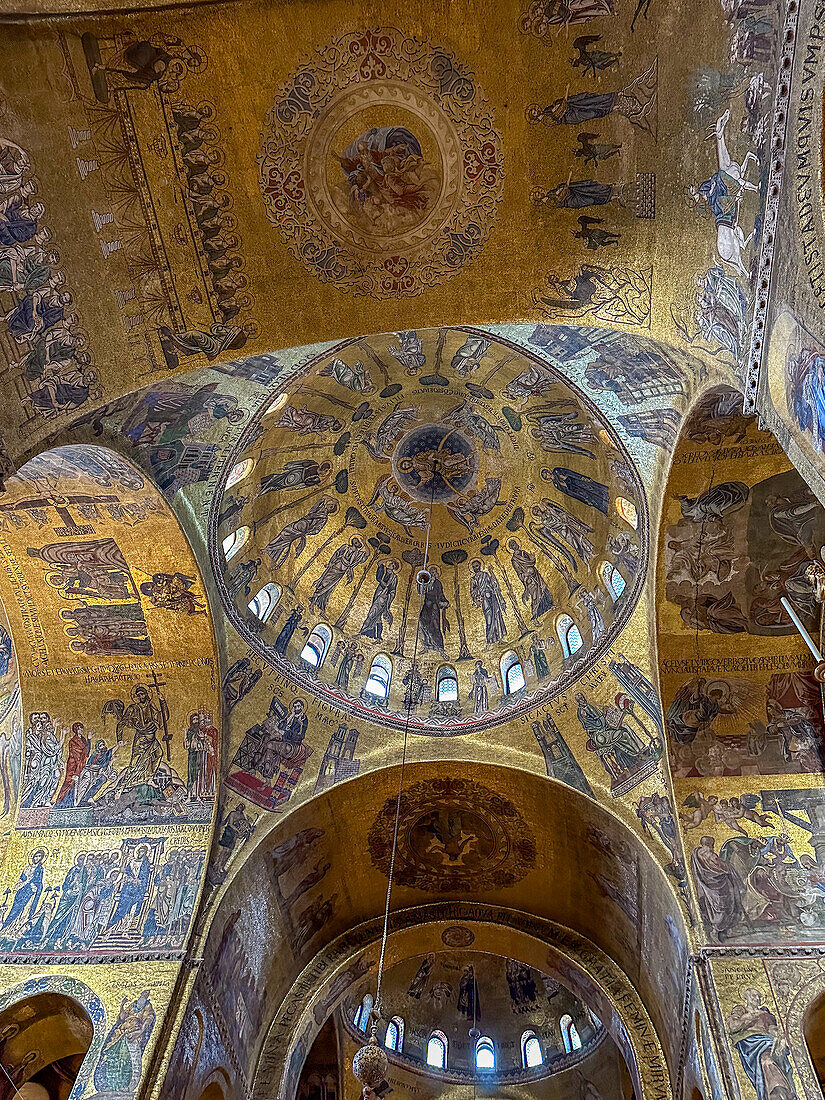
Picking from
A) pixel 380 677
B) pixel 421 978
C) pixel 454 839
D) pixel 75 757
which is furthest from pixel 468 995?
pixel 75 757

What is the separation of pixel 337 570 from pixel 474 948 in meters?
8.15

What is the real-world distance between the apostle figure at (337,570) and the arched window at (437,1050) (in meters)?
13.6

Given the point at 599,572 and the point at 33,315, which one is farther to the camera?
the point at 599,572

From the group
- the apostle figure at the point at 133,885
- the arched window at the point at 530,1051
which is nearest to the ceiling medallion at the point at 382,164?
the apostle figure at the point at 133,885

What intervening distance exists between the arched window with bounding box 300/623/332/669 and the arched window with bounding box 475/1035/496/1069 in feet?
44.1

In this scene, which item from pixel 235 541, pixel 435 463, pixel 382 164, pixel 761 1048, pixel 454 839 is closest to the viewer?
pixel 382 164

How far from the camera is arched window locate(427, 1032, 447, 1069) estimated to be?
2123 centimetres

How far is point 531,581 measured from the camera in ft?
50.8

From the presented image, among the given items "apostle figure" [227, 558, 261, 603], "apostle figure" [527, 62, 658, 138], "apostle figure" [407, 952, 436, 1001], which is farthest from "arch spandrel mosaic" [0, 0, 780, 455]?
"apostle figure" [407, 952, 436, 1001]

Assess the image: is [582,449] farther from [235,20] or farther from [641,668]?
[235,20]

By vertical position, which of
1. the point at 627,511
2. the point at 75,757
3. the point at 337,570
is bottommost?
the point at 75,757

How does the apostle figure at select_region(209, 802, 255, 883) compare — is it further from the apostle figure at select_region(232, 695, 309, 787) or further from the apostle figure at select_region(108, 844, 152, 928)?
the apostle figure at select_region(108, 844, 152, 928)

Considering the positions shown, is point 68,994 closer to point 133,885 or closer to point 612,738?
point 133,885

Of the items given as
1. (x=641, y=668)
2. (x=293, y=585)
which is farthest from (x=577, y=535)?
(x=293, y=585)
